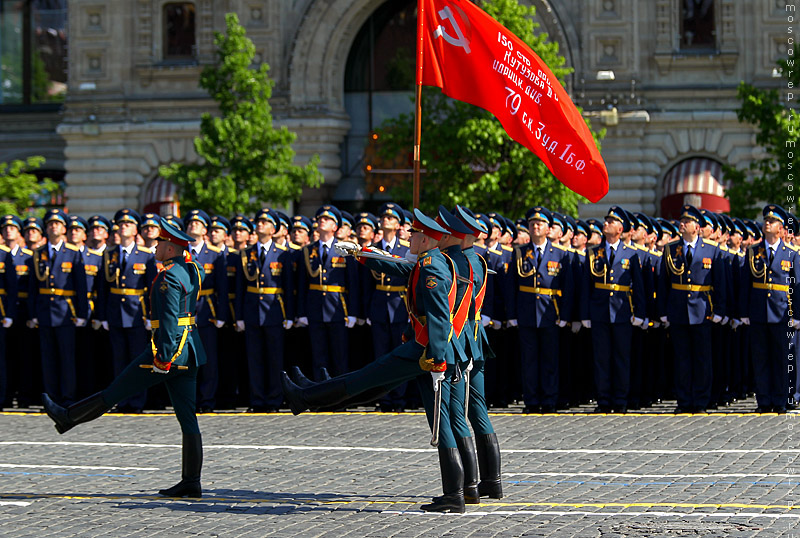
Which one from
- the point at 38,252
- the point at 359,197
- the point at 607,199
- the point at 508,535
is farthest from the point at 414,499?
the point at 359,197

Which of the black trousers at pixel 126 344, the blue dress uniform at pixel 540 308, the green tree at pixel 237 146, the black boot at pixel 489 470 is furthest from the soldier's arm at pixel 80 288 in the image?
the green tree at pixel 237 146

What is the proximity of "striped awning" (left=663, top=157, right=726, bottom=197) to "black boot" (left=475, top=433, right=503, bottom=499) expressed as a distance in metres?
24.6

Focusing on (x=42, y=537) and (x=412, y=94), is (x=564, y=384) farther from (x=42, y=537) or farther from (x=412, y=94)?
(x=412, y=94)

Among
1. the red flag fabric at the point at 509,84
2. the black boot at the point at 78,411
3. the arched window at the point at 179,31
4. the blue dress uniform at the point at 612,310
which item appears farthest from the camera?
the arched window at the point at 179,31

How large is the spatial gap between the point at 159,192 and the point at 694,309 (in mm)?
23093

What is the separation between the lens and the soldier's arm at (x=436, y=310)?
901 centimetres

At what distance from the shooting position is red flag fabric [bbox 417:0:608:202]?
12.1 m

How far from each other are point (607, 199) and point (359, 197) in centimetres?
627

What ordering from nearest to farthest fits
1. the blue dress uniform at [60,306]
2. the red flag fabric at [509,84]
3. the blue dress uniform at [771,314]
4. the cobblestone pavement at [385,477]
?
the cobblestone pavement at [385,477]
the red flag fabric at [509,84]
the blue dress uniform at [771,314]
the blue dress uniform at [60,306]

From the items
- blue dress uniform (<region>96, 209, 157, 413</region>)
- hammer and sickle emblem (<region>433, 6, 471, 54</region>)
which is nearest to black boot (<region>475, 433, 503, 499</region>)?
hammer and sickle emblem (<region>433, 6, 471, 54</region>)

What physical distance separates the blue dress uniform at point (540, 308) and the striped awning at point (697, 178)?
62.5 ft

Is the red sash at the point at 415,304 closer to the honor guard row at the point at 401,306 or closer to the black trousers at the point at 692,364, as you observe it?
the honor guard row at the point at 401,306

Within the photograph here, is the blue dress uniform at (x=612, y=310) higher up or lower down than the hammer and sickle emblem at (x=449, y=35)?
lower down

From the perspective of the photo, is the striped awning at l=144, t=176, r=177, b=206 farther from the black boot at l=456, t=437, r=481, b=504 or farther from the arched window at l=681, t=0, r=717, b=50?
the black boot at l=456, t=437, r=481, b=504
